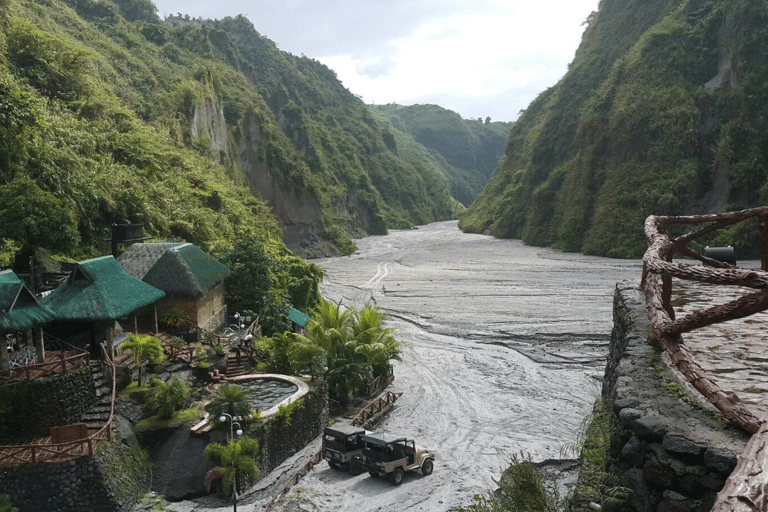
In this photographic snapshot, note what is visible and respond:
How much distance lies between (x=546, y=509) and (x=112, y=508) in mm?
10244

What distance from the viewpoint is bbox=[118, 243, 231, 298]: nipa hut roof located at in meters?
22.4

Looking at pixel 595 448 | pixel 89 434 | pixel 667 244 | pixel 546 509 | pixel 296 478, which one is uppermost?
pixel 667 244

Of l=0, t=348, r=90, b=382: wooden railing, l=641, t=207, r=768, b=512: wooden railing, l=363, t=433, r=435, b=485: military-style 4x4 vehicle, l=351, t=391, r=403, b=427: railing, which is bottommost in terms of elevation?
l=351, t=391, r=403, b=427: railing

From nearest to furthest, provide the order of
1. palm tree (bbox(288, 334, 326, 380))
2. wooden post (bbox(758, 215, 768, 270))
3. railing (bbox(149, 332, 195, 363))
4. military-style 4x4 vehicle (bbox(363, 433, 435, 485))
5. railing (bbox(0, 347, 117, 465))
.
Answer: wooden post (bbox(758, 215, 768, 270)) → railing (bbox(0, 347, 117, 465)) → military-style 4x4 vehicle (bbox(363, 433, 435, 485)) → railing (bbox(149, 332, 195, 363)) → palm tree (bbox(288, 334, 326, 380))

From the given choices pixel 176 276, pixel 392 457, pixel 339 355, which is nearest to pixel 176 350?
pixel 176 276

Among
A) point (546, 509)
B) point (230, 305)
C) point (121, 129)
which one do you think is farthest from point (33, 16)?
point (546, 509)

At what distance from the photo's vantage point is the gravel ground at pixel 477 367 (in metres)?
16.6

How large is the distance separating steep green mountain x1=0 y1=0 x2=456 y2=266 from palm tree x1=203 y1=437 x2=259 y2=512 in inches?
406

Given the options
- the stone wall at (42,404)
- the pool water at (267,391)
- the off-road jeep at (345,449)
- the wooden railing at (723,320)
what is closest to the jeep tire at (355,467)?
the off-road jeep at (345,449)

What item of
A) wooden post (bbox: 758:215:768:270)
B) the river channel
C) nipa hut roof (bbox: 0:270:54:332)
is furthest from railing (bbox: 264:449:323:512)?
wooden post (bbox: 758:215:768:270)

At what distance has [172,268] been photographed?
22.7 metres

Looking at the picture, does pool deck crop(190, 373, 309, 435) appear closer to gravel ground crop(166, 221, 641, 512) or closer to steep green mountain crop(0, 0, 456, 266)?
gravel ground crop(166, 221, 641, 512)

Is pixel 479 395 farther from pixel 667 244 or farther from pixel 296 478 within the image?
pixel 667 244

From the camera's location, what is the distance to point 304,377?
2212 centimetres
